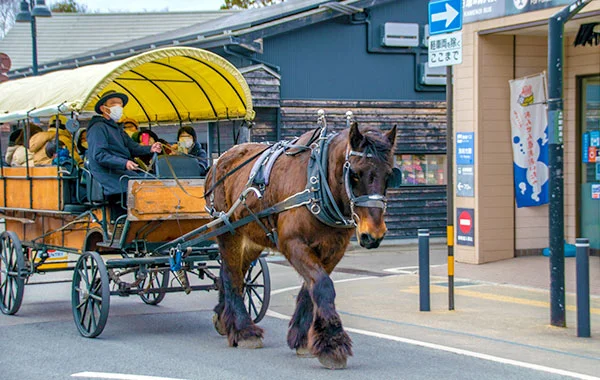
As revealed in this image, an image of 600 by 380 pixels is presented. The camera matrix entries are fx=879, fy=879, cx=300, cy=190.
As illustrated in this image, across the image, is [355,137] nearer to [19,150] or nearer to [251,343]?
[251,343]

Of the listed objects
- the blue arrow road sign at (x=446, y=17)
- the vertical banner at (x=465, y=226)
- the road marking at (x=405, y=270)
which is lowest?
the road marking at (x=405, y=270)

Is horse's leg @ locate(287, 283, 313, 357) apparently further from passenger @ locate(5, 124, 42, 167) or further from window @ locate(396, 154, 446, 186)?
window @ locate(396, 154, 446, 186)

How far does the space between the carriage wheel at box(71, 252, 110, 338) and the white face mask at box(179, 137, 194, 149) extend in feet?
6.81

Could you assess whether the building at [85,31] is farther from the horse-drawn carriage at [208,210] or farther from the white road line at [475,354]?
the white road line at [475,354]

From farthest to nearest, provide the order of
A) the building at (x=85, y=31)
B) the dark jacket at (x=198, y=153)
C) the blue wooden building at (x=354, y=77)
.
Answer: the building at (x=85, y=31)
the blue wooden building at (x=354, y=77)
the dark jacket at (x=198, y=153)

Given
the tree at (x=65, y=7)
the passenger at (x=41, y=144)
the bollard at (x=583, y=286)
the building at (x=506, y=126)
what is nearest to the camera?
the bollard at (x=583, y=286)

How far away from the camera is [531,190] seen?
15227 millimetres

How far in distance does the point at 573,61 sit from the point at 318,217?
9.07m

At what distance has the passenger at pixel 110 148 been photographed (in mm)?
9758

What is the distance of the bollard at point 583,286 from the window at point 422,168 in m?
10.8

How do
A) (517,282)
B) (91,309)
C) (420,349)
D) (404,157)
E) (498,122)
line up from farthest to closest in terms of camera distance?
(404,157)
(498,122)
(517,282)
(91,309)
(420,349)

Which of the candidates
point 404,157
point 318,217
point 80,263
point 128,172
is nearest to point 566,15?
point 318,217

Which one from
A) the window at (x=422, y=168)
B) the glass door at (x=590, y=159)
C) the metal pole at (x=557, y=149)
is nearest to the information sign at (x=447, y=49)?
the metal pole at (x=557, y=149)

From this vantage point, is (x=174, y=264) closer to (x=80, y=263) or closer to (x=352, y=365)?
(x=80, y=263)
